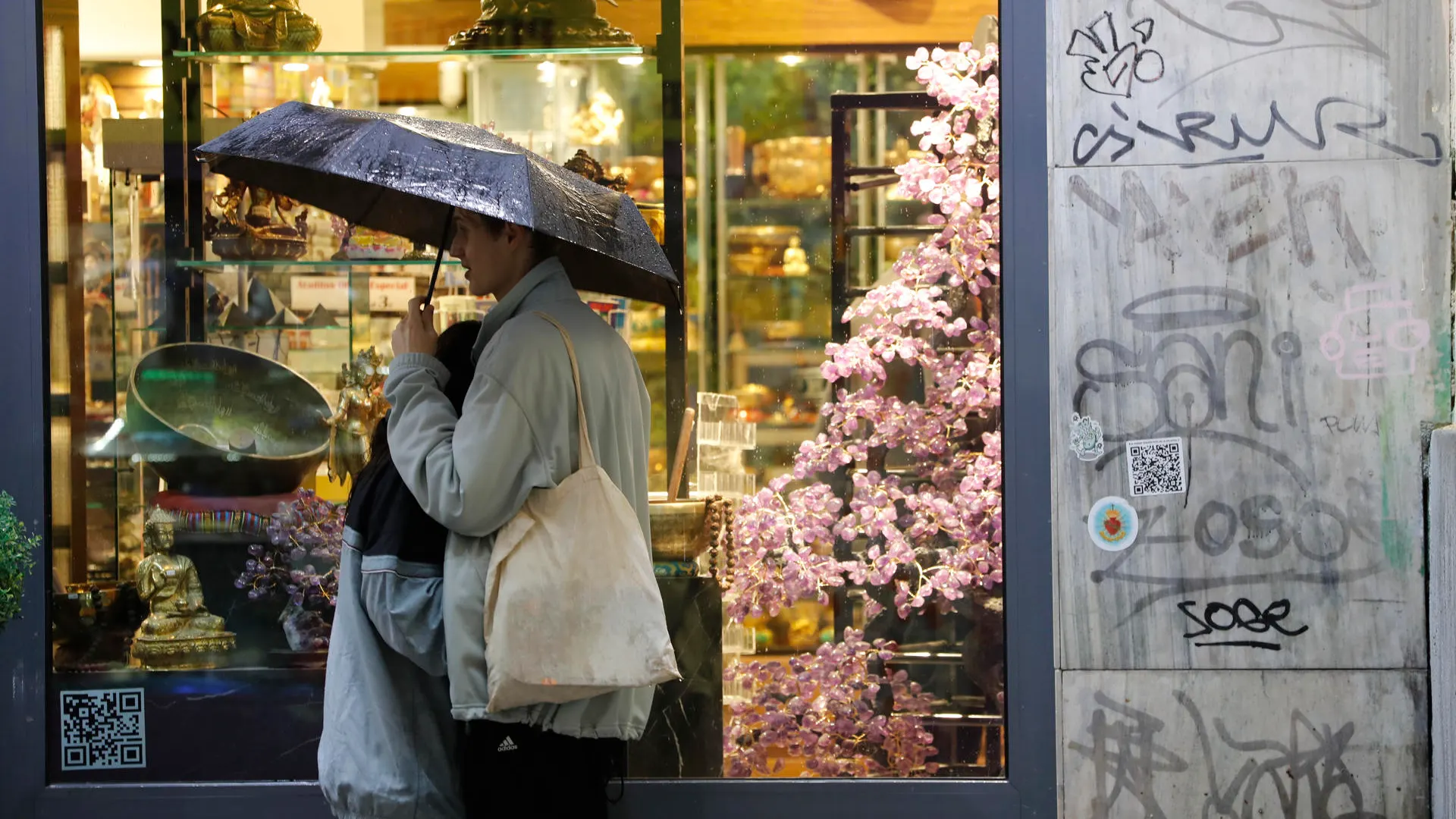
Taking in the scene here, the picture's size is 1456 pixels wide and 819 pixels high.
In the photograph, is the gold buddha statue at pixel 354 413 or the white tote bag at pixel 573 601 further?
the gold buddha statue at pixel 354 413

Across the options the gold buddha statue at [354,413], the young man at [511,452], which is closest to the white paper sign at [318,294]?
the gold buddha statue at [354,413]

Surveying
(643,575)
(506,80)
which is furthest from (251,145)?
(506,80)

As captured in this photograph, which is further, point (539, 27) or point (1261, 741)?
point (539, 27)

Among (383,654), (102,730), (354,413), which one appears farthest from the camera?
(354,413)

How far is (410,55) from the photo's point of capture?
4137mm

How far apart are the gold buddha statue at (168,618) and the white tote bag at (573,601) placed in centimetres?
176

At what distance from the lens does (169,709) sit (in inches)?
159

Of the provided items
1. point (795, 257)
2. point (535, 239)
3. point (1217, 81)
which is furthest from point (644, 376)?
point (1217, 81)

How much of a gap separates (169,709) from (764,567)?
73.2 inches

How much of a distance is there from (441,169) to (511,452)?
582mm

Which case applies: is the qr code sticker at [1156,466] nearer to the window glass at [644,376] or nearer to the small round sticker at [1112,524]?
the small round sticker at [1112,524]

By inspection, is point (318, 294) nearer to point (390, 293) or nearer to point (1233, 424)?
point (390, 293)

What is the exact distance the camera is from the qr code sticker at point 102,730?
13.1ft

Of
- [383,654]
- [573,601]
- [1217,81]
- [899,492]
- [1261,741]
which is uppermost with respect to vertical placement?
[1217,81]
